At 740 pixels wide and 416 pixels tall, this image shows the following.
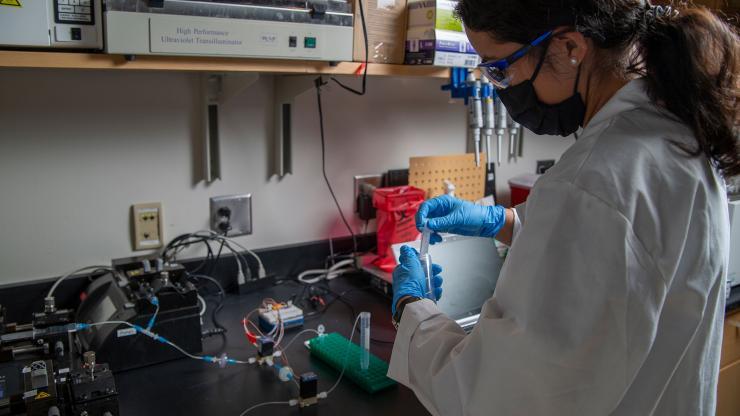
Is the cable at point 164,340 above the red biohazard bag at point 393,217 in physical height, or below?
below

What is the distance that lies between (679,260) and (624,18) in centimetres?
32

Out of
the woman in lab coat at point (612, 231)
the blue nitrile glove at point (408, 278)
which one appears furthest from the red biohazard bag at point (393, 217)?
the woman in lab coat at point (612, 231)

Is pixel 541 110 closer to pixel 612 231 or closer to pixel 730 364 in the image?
pixel 612 231

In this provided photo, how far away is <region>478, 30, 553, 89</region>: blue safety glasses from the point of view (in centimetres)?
80

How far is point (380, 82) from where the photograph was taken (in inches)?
71.8

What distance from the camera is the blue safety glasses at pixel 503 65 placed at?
31.4 inches

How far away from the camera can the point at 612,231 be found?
2.17 feet

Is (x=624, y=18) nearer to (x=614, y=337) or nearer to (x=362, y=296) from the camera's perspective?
(x=614, y=337)

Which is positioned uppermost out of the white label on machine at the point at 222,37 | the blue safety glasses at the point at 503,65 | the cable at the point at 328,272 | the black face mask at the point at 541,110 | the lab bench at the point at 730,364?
the white label on machine at the point at 222,37

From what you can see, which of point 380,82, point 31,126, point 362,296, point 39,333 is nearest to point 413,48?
point 380,82

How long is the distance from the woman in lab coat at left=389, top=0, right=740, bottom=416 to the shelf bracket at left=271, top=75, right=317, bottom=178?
831 mm

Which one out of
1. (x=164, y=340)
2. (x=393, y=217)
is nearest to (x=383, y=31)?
(x=393, y=217)

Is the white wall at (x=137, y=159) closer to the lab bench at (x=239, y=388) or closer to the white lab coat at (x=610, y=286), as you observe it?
the lab bench at (x=239, y=388)

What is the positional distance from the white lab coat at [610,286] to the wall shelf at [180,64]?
0.73 metres
